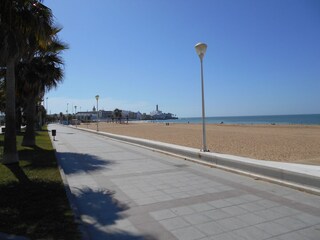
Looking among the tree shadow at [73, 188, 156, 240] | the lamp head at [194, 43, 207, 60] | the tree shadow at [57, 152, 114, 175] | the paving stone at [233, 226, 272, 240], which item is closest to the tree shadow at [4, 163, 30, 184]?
the tree shadow at [57, 152, 114, 175]

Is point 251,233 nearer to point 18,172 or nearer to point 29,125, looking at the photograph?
point 18,172

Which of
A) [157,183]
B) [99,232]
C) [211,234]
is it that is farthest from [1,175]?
[211,234]

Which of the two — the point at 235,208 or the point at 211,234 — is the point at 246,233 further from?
the point at 235,208

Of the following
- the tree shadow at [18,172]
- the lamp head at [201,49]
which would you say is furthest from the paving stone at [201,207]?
the lamp head at [201,49]

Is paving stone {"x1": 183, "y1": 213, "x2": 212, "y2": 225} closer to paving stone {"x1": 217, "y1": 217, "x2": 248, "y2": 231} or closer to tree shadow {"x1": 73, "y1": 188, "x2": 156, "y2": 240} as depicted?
paving stone {"x1": 217, "y1": 217, "x2": 248, "y2": 231}

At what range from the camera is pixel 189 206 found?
18.2 ft

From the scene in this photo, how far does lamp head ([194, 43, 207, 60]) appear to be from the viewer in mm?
11459

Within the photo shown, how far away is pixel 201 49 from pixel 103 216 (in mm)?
7835

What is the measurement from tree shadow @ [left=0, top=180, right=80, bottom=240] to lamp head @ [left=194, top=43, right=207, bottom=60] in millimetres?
6759

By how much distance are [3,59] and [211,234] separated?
7963mm

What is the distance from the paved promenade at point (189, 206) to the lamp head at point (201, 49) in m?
4.51

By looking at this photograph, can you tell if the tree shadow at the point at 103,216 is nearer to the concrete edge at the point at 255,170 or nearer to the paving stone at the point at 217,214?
the paving stone at the point at 217,214

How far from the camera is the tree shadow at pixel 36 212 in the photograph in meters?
4.31

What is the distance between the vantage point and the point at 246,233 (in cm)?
427
